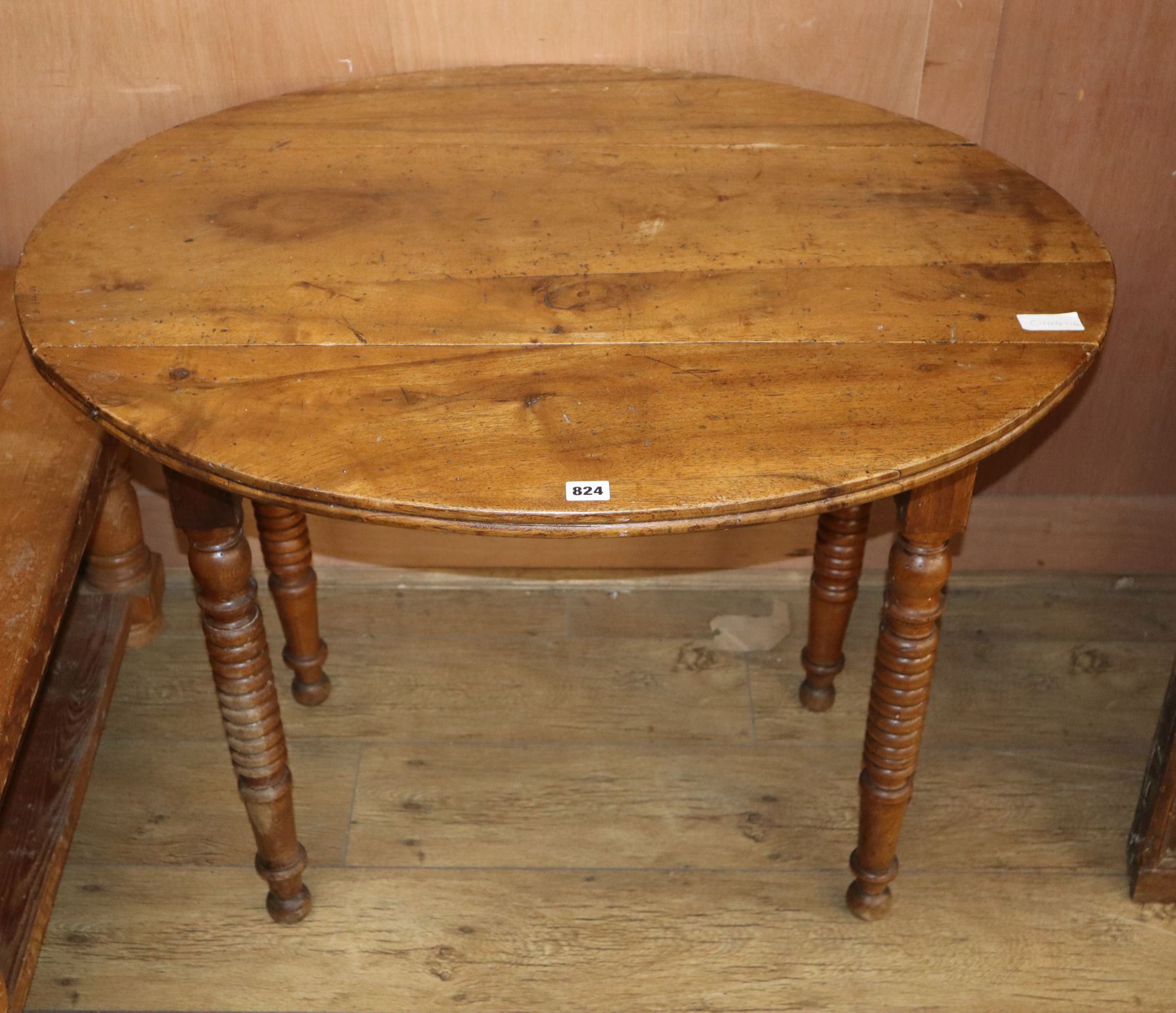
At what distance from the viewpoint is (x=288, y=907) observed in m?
1.75

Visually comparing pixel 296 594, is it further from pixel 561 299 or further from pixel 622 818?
pixel 561 299

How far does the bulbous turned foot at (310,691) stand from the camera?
2076 millimetres

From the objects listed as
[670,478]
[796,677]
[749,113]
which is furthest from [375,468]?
[796,677]

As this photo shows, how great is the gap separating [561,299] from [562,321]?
5 cm

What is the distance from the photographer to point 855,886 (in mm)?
1762

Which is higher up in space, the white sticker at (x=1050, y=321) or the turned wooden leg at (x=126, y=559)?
the white sticker at (x=1050, y=321)

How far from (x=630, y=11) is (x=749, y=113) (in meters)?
0.26

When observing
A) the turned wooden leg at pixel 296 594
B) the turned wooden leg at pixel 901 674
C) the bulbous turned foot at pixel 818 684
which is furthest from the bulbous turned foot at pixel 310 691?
the turned wooden leg at pixel 901 674

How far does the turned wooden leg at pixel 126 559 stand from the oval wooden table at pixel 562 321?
0.38 metres

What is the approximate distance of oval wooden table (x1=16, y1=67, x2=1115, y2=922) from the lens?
45.1 inches

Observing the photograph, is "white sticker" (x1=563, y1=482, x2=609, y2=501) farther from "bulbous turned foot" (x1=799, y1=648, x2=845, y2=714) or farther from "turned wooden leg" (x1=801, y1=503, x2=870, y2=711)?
"bulbous turned foot" (x1=799, y1=648, x2=845, y2=714)

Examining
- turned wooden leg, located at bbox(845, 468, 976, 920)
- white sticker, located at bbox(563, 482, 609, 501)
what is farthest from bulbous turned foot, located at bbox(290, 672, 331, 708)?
white sticker, located at bbox(563, 482, 609, 501)

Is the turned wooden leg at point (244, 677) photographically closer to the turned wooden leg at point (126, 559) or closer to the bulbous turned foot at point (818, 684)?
the turned wooden leg at point (126, 559)

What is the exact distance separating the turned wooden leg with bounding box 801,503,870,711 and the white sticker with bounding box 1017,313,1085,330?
21.1 inches
